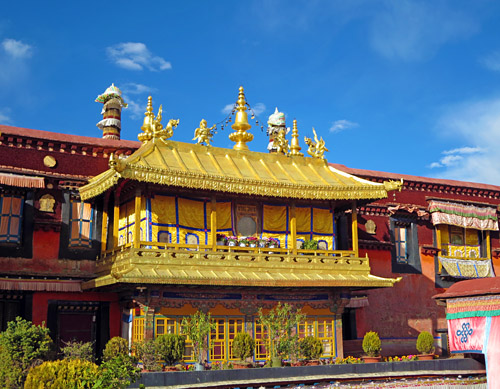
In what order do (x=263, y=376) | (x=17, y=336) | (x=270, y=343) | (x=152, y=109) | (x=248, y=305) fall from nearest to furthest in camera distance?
(x=17, y=336), (x=263, y=376), (x=270, y=343), (x=248, y=305), (x=152, y=109)

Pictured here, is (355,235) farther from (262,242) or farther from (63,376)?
(63,376)

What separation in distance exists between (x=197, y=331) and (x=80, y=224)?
21.5 feet

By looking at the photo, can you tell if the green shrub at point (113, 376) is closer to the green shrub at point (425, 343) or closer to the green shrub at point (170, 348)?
the green shrub at point (170, 348)

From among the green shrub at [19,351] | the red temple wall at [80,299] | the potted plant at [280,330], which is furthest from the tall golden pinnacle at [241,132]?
the green shrub at [19,351]

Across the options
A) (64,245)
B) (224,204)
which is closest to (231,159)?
(224,204)

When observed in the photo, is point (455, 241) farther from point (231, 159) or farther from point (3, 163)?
point (3, 163)

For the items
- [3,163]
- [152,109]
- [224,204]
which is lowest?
[224,204]

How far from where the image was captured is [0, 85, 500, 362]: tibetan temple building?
20.3 meters

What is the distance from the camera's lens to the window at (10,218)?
21.1 m

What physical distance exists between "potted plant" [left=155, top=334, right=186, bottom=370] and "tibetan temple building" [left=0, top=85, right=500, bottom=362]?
136 cm

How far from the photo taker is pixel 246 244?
22.0 m

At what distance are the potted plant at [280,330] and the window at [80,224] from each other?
696cm

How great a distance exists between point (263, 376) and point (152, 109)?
12.5 m

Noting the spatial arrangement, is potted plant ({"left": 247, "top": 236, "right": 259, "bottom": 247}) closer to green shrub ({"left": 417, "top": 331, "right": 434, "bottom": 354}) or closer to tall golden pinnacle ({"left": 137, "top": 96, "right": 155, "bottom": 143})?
tall golden pinnacle ({"left": 137, "top": 96, "right": 155, "bottom": 143})
